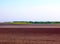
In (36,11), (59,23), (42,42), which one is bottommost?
(42,42)

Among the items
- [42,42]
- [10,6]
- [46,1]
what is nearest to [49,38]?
[42,42]

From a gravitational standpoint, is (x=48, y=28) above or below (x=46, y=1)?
below

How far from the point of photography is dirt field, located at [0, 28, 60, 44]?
37.0 inches

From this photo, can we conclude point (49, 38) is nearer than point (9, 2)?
Yes

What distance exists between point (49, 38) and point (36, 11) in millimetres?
257

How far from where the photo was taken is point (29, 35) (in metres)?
0.99

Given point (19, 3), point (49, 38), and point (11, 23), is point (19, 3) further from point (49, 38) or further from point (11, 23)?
point (49, 38)

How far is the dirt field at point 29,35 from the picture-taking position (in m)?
0.94

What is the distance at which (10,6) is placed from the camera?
108 cm

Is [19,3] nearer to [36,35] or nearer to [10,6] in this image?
[10,6]

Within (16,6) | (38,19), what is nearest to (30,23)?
(38,19)

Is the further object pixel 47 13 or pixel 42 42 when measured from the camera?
pixel 47 13

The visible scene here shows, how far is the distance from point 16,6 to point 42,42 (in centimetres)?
38

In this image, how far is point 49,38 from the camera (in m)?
0.95
